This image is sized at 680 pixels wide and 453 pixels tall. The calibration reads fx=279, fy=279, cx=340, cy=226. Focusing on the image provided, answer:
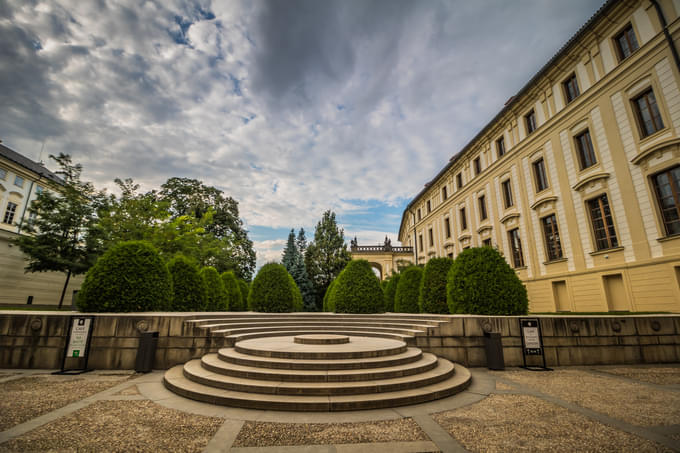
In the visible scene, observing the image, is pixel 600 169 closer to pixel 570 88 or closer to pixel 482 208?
pixel 570 88

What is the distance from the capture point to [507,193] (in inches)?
865

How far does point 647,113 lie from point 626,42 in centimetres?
399

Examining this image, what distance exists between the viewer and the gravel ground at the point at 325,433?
134 inches

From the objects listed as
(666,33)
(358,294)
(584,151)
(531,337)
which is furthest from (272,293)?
(666,33)

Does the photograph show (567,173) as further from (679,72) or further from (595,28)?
(595,28)

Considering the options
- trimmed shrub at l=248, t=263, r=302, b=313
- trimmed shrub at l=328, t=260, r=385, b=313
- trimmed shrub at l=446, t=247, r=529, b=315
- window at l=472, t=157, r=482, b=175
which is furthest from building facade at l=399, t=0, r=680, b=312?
trimmed shrub at l=248, t=263, r=302, b=313

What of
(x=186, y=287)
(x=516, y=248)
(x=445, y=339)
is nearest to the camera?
(x=445, y=339)

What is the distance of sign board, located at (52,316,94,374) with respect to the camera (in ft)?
21.6

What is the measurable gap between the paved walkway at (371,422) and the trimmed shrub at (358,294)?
23.0ft

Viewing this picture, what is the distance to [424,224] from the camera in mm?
35719

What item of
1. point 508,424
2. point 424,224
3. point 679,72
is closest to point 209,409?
point 508,424

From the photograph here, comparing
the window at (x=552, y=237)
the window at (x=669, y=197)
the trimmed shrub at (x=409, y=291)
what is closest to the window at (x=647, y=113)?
the window at (x=669, y=197)

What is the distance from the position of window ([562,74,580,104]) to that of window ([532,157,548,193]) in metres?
3.68

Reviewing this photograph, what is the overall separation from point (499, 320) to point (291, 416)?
20.3 feet
